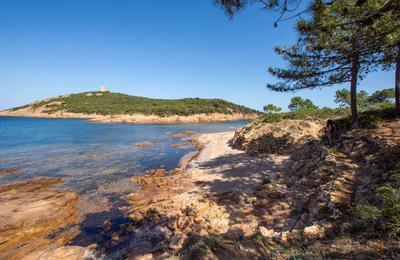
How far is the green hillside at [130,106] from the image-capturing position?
70812mm

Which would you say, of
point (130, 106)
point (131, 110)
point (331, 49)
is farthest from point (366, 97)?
point (130, 106)

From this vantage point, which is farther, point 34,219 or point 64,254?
point 34,219

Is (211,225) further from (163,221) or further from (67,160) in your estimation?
(67,160)

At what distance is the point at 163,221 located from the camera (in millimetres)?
6789

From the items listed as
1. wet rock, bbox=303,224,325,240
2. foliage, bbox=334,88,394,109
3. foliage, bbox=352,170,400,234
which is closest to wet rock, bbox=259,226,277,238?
wet rock, bbox=303,224,325,240

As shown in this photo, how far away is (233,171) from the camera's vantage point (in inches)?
458

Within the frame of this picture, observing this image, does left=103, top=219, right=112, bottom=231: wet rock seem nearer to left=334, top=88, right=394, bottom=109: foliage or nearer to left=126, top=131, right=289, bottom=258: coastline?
left=126, top=131, right=289, bottom=258: coastline

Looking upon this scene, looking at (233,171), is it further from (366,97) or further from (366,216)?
(366,97)

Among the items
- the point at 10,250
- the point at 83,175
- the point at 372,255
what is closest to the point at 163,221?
the point at 10,250

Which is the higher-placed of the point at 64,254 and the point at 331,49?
the point at 331,49

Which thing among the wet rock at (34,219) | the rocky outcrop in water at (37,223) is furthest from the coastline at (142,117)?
the rocky outcrop in water at (37,223)

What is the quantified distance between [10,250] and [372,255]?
844 cm

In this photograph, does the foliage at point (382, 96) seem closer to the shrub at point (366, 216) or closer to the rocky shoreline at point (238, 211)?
the rocky shoreline at point (238, 211)

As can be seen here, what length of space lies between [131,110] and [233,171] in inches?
2553
